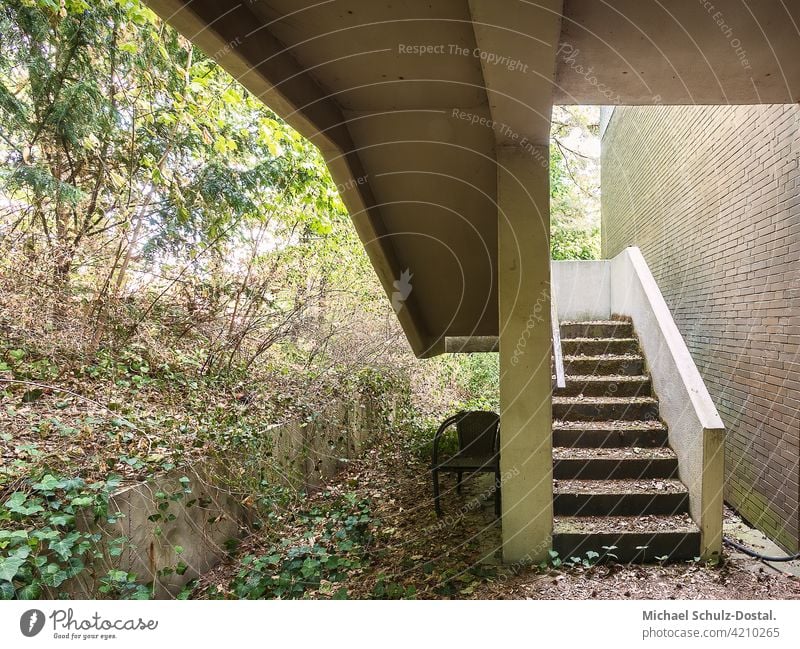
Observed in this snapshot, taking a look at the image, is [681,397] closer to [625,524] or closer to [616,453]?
[616,453]

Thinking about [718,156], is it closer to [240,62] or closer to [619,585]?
[619,585]

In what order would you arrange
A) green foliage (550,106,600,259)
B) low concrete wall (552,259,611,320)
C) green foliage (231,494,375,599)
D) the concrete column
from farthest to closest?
1. green foliage (550,106,600,259)
2. low concrete wall (552,259,611,320)
3. the concrete column
4. green foliage (231,494,375,599)

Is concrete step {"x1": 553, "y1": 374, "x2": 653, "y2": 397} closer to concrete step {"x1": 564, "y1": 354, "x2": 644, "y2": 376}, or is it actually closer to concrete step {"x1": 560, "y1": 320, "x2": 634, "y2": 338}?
concrete step {"x1": 564, "y1": 354, "x2": 644, "y2": 376}

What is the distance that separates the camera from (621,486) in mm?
3258

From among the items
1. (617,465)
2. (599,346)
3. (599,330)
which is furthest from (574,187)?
(617,465)

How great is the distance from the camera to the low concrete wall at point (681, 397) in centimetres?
291

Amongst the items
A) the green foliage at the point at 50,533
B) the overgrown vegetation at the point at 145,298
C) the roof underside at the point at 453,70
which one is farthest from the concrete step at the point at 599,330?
the green foliage at the point at 50,533

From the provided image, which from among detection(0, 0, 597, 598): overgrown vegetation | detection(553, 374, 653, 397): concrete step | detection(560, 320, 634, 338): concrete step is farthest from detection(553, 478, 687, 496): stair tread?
detection(560, 320, 634, 338): concrete step

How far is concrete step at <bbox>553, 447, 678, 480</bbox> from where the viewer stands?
3375 mm

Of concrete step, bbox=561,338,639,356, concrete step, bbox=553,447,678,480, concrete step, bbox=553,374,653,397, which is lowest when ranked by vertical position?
concrete step, bbox=553,447,678,480

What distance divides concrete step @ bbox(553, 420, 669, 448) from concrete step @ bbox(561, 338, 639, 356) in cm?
113

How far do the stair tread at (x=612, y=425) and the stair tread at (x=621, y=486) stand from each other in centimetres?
45

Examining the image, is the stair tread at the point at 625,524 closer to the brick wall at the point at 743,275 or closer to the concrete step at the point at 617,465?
the concrete step at the point at 617,465

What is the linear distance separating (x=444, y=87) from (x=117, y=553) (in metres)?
3.06
